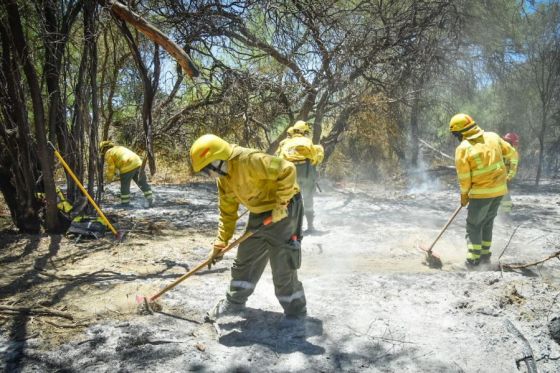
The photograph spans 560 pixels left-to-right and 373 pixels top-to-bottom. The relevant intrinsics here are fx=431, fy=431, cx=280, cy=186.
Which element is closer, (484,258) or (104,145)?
(484,258)

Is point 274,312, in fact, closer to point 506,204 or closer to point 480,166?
point 480,166

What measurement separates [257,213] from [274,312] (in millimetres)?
906

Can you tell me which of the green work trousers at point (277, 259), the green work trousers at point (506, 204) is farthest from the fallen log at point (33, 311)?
the green work trousers at point (506, 204)

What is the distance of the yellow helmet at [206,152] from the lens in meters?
3.03

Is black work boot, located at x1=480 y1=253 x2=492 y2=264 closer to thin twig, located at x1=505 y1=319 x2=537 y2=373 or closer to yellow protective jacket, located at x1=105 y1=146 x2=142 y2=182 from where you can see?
thin twig, located at x1=505 y1=319 x2=537 y2=373

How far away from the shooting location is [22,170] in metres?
5.41

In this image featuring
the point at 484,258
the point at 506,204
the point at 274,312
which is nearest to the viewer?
the point at 274,312

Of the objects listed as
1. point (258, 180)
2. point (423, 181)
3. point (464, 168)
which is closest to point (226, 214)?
point (258, 180)

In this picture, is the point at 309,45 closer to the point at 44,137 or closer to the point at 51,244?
the point at 44,137

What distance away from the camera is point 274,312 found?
3.64 meters

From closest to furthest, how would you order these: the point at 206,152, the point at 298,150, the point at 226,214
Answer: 1. the point at 206,152
2. the point at 226,214
3. the point at 298,150

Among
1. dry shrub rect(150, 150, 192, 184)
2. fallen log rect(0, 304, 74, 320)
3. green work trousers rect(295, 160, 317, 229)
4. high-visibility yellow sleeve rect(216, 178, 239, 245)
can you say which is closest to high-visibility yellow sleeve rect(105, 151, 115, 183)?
dry shrub rect(150, 150, 192, 184)

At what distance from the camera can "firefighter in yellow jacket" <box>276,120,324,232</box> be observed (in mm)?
6324

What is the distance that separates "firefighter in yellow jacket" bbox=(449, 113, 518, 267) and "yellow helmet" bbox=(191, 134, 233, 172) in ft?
9.78
